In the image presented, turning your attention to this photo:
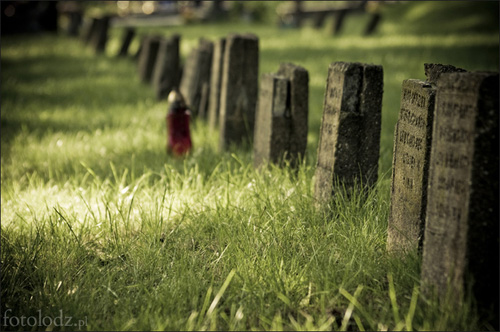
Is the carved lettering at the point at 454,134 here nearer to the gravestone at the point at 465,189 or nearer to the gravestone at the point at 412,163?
the gravestone at the point at 465,189

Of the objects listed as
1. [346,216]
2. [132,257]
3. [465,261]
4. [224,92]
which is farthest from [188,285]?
[224,92]

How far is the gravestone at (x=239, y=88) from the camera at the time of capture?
4.59 metres

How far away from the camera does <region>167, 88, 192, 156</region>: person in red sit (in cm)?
464

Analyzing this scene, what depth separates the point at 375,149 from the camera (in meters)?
3.00

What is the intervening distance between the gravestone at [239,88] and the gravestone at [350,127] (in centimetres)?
170

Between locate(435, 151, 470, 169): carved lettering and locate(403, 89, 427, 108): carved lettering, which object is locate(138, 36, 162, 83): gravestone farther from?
locate(435, 151, 470, 169): carved lettering

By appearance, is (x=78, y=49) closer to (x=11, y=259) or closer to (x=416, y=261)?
(x=11, y=259)

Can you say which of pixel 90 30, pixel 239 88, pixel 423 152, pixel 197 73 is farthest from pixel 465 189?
pixel 90 30

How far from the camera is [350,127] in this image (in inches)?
113

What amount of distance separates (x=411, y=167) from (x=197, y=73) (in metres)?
4.24

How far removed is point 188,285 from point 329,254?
0.69m

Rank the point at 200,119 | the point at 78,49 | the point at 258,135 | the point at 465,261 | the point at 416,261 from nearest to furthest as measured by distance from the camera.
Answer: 1. the point at 465,261
2. the point at 416,261
3. the point at 258,135
4. the point at 200,119
5. the point at 78,49

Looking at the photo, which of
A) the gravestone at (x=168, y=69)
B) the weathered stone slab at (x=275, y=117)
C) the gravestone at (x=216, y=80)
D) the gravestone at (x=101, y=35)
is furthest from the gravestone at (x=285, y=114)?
the gravestone at (x=101, y=35)
